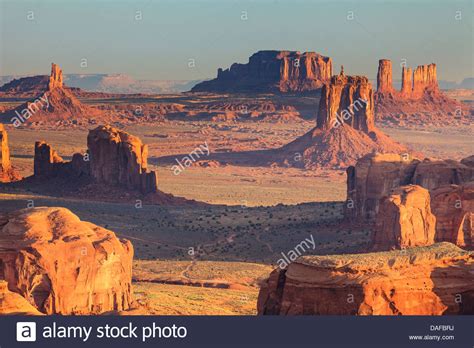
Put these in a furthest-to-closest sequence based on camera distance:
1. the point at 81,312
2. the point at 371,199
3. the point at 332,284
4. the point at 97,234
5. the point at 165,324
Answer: the point at 371,199, the point at 97,234, the point at 81,312, the point at 332,284, the point at 165,324

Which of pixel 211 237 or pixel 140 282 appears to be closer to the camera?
pixel 140 282

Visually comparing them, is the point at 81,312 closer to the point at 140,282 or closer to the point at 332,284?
the point at 332,284

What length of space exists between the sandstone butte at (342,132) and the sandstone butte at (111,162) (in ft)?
147

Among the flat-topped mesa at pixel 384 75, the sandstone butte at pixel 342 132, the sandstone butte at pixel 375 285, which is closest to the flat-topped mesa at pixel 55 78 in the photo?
the flat-topped mesa at pixel 384 75

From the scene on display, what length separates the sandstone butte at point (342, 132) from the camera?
12875 centimetres

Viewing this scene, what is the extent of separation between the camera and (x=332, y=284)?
2942cm

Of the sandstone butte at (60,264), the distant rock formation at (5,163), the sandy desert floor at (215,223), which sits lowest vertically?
the sandy desert floor at (215,223)

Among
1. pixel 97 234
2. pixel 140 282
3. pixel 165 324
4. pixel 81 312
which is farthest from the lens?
pixel 140 282

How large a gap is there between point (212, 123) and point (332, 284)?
170 meters

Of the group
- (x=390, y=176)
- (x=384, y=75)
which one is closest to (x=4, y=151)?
(x=390, y=176)

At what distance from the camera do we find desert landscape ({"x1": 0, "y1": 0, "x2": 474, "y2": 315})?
30.6 meters

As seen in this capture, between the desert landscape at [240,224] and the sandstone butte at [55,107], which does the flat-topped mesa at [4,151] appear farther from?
the sandstone butte at [55,107]

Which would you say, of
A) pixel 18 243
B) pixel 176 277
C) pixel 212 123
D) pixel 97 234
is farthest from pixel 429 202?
pixel 212 123

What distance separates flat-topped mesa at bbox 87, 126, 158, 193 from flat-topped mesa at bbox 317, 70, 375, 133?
4474 cm
